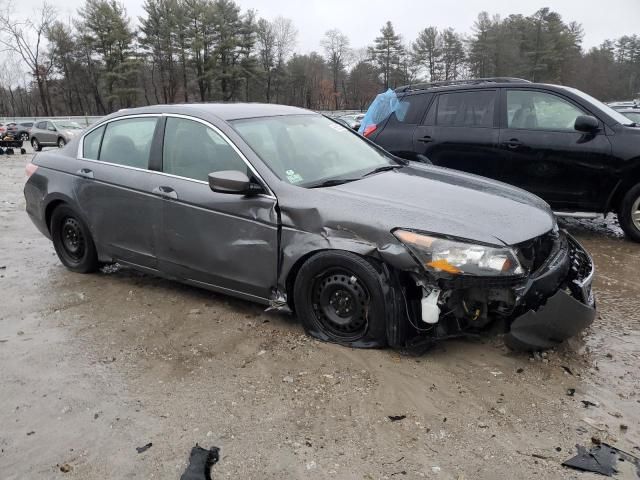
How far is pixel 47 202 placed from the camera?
523 cm

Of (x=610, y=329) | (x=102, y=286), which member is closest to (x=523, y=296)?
(x=610, y=329)

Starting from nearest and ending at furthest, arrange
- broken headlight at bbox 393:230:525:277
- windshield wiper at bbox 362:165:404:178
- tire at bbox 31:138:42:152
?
broken headlight at bbox 393:230:525:277 → windshield wiper at bbox 362:165:404:178 → tire at bbox 31:138:42:152

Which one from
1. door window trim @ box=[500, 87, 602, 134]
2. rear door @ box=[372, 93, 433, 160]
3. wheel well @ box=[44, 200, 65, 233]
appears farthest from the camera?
rear door @ box=[372, 93, 433, 160]

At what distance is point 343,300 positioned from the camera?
348 cm

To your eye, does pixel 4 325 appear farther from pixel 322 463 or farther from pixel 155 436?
pixel 322 463

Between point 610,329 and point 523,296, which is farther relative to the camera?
point 610,329

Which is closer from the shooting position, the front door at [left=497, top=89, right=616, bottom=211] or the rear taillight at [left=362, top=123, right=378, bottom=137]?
the front door at [left=497, top=89, right=616, bottom=211]

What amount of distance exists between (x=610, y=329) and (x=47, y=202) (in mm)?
5019

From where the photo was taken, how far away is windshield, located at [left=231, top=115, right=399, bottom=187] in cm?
389

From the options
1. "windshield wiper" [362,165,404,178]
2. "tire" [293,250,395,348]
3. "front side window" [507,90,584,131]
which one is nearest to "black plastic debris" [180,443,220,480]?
"tire" [293,250,395,348]

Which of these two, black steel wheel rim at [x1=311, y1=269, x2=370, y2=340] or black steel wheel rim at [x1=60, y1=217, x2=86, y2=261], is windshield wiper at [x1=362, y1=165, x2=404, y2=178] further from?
black steel wheel rim at [x1=60, y1=217, x2=86, y2=261]

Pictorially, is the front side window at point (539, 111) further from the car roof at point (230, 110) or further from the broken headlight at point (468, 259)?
the broken headlight at point (468, 259)

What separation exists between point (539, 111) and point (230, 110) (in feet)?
12.5

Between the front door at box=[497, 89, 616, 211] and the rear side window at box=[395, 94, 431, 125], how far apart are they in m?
1.04
